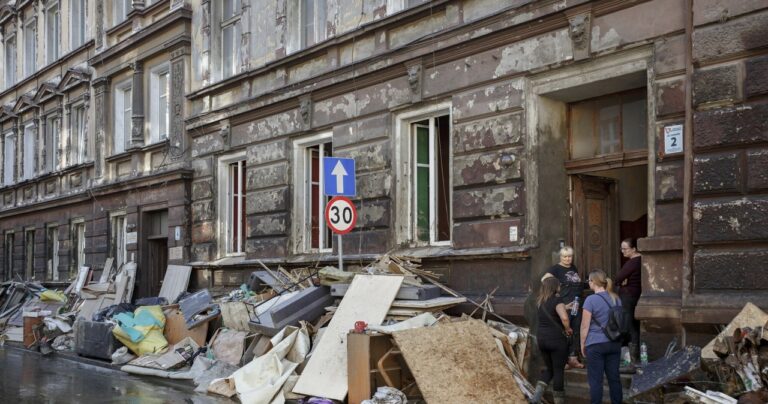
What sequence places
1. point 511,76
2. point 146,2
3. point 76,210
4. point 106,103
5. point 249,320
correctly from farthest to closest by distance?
point 76,210
point 106,103
point 146,2
point 249,320
point 511,76

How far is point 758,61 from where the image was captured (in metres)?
8.27

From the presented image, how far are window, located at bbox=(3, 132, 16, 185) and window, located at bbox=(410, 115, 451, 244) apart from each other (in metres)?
21.2

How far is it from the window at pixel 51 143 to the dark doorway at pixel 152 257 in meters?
7.73

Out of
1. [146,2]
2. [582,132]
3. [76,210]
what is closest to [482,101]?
[582,132]

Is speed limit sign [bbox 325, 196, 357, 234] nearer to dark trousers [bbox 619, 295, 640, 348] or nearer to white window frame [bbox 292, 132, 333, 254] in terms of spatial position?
white window frame [bbox 292, 132, 333, 254]

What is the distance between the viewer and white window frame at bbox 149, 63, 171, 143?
19188mm

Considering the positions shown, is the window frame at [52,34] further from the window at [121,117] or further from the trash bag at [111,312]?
the trash bag at [111,312]

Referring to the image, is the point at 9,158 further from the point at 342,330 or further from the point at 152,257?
the point at 342,330

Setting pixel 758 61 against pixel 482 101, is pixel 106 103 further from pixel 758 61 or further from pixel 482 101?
pixel 758 61

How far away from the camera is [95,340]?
1490 centimetres

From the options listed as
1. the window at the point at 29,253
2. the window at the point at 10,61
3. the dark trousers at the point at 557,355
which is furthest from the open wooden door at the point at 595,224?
the window at the point at 10,61

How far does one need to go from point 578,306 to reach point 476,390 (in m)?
1.92

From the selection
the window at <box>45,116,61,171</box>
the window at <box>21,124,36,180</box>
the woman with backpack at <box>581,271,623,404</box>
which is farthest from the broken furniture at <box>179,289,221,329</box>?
the window at <box>21,124,36,180</box>

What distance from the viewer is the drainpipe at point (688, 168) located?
868cm
